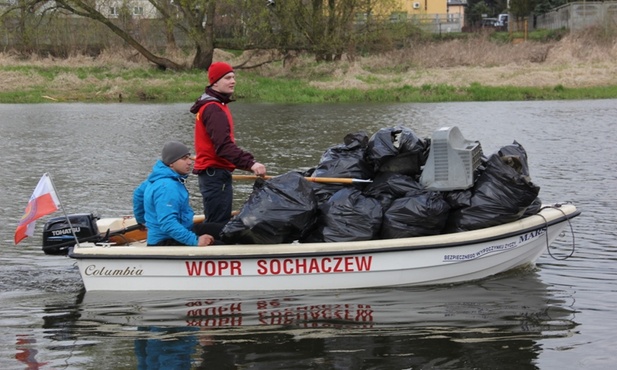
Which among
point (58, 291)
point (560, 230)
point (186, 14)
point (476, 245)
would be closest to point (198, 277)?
point (58, 291)

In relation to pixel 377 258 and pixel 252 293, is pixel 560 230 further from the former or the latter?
pixel 252 293

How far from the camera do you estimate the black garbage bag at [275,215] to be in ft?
26.9

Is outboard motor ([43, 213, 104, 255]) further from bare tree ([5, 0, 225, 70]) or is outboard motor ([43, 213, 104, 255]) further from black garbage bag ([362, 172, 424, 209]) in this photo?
bare tree ([5, 0, 225, 70])

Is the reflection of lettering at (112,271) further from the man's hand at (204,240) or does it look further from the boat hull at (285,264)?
the man's hand at (204,240)

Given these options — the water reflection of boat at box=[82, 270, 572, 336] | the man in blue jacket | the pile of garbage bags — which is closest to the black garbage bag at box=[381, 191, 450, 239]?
the pile of garbage bags

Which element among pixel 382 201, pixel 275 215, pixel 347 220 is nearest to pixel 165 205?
pixel 275 215

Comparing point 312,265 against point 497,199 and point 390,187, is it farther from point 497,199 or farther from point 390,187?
point 497,199

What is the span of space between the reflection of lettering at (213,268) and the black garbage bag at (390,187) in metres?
1.48

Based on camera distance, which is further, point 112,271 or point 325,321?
point 112,271

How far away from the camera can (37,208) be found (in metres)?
8.28

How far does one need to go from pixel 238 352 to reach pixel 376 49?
126 feet

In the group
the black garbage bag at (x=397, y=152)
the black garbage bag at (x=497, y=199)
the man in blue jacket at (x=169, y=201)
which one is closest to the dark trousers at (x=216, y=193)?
the man in blue jacket at (x=169, y=201)

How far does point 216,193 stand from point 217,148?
50 centimetres

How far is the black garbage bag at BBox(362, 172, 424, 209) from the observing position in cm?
874
